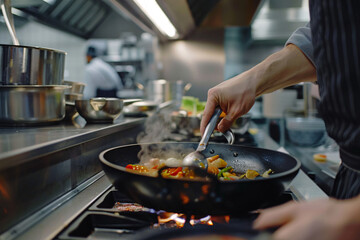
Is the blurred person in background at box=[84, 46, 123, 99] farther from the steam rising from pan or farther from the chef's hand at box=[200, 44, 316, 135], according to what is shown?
the chef's hand at box=[200, 44, 316, 135]

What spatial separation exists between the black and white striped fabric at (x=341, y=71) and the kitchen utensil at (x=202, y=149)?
1.14ft

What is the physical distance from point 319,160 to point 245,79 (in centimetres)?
114

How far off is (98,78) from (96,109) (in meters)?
4.67

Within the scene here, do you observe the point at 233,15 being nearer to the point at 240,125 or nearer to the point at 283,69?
the point at 240,125

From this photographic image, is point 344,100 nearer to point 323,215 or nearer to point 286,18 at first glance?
point 323,215

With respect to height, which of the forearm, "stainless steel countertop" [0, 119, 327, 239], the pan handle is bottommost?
"stainless steel countertop" [0, 119, 327, 239]

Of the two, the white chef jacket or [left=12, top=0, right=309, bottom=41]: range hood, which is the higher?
[left=12, top=0, right=309, bottom=41]: range hood

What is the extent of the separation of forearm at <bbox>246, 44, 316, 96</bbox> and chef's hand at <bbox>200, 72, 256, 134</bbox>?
3 cm

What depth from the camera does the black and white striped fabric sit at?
29.2 inches

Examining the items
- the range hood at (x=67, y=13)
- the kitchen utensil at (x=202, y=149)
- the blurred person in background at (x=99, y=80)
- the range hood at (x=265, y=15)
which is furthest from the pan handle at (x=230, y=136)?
the blurred person in background at (x=99, y=80)

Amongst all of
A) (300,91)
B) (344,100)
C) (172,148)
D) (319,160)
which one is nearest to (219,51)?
(300,91)

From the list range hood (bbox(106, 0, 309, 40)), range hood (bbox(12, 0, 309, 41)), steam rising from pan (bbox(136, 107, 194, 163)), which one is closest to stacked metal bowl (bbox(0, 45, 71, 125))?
steam rising from pan (bbox(136, 107, 194, 163))

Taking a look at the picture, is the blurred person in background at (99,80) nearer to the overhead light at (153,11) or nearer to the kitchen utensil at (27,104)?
the overhead light at (153,11)

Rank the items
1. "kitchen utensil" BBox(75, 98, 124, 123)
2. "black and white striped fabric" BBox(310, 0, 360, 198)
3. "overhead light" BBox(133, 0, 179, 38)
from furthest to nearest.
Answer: "overhead light" BBox(133, 0, 179, 38) → "kitchen utensil" BBox(75, 98, 124, 123) → "black and white striped fabric" BBox(310, 0, 360, 198)
